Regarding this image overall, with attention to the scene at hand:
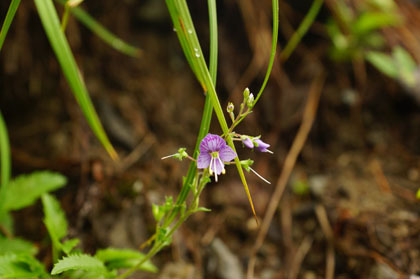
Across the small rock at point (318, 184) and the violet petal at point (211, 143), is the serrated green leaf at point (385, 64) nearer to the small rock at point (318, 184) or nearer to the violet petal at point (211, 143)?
the small rock at point (318, 184)

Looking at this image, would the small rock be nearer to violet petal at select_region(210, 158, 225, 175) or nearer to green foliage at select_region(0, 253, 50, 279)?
violet petal at select_region(210, 158, 225, 175)

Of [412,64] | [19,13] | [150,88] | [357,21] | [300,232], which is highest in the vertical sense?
[19,13]

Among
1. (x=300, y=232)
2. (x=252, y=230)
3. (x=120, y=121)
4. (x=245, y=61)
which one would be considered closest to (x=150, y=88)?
(x=120, y=121)

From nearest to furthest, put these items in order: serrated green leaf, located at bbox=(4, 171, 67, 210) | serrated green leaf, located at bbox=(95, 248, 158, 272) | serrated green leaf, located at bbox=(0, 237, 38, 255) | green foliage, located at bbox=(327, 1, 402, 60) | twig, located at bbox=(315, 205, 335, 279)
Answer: serrated green leaf, located at bbox=(95, 248, 158, 272)
serrated green leaf, located at bbox=(0, 237, 38, 255)
serrated green leaf, located at bbox=(4, 171, 67, 210)
twig, located at bbox=(315, 205, 335, 279)
green foliage, located at bbox=(327, 1, 402, 60)

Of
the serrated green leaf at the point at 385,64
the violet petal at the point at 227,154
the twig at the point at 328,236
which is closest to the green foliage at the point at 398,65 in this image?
the serrated green leaf at the point at 385,64

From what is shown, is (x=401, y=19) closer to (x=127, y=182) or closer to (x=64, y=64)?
(x=127, y=182)


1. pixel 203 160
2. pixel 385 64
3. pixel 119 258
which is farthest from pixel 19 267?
pixel 385 64

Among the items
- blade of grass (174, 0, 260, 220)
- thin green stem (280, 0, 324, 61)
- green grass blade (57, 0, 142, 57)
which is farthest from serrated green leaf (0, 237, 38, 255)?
thin green stem (280, 0, 324, 61)
